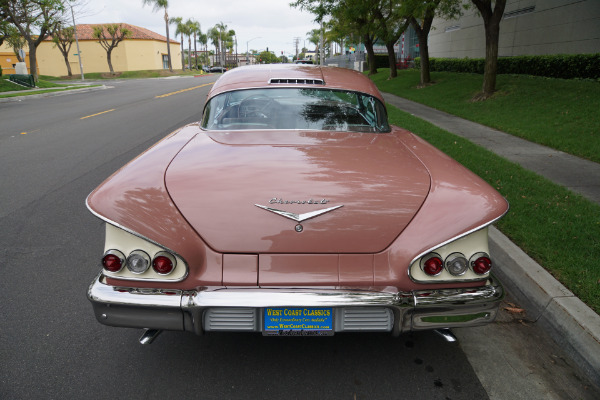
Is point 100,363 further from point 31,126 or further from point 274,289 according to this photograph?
point 31,126

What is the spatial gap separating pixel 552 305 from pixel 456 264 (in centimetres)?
131

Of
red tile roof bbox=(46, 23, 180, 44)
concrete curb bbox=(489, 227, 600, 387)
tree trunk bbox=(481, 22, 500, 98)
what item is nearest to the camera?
concrete curb bbox=(489, 227, 600, 387)

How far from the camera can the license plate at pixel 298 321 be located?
2.04 metres

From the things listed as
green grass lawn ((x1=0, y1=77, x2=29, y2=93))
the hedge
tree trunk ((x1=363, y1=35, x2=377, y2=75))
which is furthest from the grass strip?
green grass lawn ((x1=0, y1=77, x2=29, y2=93))

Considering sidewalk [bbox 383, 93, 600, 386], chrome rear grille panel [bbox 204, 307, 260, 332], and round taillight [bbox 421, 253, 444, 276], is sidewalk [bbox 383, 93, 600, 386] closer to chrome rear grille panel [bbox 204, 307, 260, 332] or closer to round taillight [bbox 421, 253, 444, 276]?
round taillight [bbox 421, 253, 444, 276]

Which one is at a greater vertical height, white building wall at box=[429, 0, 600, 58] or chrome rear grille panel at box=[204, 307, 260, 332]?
white building wall at box=[429, 0, 600, 58]

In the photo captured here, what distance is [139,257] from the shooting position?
2.06 meters

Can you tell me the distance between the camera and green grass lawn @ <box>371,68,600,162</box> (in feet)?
28.2

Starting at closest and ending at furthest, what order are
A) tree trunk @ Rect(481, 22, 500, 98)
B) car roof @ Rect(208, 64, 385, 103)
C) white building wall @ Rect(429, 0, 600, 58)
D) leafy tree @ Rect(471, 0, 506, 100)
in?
car roof @ Rect(208, 64, 385, 103)
leafy tree @ Rect(471, 0, 506, 100)
tree trunk @ Rect(481, 22, 500, 98)
white building wall @ Rect(429, 0, 600, 58)

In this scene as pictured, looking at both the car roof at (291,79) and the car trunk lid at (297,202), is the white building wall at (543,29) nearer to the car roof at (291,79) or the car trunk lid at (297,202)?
the car roof at (291,79)

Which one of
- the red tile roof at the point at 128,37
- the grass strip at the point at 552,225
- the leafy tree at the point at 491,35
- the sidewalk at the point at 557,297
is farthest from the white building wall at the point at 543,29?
the red tile roof at the point at 128,37

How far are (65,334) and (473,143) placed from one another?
7.59 m

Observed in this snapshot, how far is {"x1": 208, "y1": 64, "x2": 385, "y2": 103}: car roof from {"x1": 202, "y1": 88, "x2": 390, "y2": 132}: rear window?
2.3 inches

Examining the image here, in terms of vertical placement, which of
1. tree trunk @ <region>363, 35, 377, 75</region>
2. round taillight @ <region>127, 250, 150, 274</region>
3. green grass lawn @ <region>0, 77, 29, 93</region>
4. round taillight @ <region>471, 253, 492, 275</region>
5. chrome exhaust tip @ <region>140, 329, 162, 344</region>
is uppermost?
tree trunk @ <region>363, 35, 377, 75</region>
